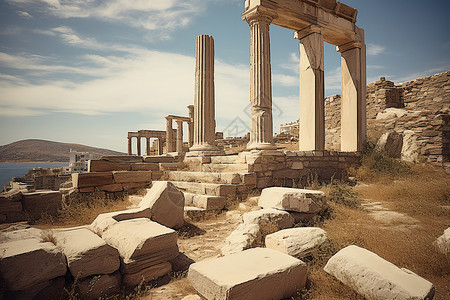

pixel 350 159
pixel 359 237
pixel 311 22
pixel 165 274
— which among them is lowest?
pixel 165 274

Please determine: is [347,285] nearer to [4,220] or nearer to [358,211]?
[358,211]

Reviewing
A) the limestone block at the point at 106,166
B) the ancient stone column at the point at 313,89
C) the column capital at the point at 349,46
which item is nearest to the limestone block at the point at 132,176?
the limestone block at the point at 106,166

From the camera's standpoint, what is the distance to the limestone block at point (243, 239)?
313 centimetres

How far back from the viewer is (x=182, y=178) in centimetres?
725

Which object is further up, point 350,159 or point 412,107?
point 412,107

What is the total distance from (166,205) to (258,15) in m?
6.32

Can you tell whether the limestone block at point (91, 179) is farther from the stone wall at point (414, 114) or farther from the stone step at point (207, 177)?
the stone wall at point (414, 114)

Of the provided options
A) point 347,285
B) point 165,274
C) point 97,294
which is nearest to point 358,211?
point 347,285

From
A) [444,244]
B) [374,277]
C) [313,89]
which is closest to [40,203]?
[374,277]

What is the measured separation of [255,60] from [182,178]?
14.2ft

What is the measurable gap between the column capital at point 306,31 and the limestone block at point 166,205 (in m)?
7.37

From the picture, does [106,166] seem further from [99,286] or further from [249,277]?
[249,277]

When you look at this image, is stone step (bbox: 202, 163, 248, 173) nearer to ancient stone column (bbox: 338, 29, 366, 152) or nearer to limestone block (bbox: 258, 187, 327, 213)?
limestone block (bbox: 258, 187, 327, 213)

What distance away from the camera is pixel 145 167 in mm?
7777
